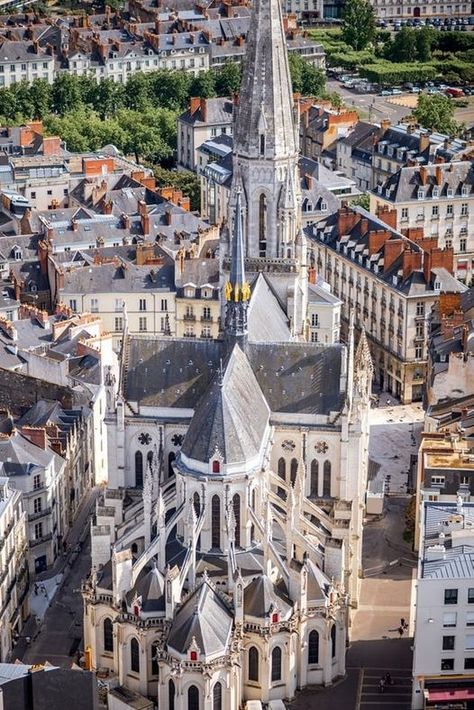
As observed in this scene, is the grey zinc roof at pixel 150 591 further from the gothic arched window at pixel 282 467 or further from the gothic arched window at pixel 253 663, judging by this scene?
the gothic arched window at pixel 282 467

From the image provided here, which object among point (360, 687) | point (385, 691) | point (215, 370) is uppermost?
point (215, 370)

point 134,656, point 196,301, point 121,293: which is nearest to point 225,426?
point 134,656

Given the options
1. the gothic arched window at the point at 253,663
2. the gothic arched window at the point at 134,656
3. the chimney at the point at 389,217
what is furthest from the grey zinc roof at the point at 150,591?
the chimney at the point at 389,217

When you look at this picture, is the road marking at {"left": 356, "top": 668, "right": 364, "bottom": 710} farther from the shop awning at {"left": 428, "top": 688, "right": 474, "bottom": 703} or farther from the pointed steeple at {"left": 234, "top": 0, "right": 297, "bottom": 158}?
the pointed steeple at {"left": 234, "top": 0, "right": 297, "bottom": 158}

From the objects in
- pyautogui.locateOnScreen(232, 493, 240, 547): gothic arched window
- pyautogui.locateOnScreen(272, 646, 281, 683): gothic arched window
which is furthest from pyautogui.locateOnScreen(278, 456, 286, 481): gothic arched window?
pyautogui.locateOnScreen(272, 646, 281, 683): gothic arched window

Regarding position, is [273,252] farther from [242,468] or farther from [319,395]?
[242,468]

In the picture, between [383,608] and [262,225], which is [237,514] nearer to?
[383,608]
